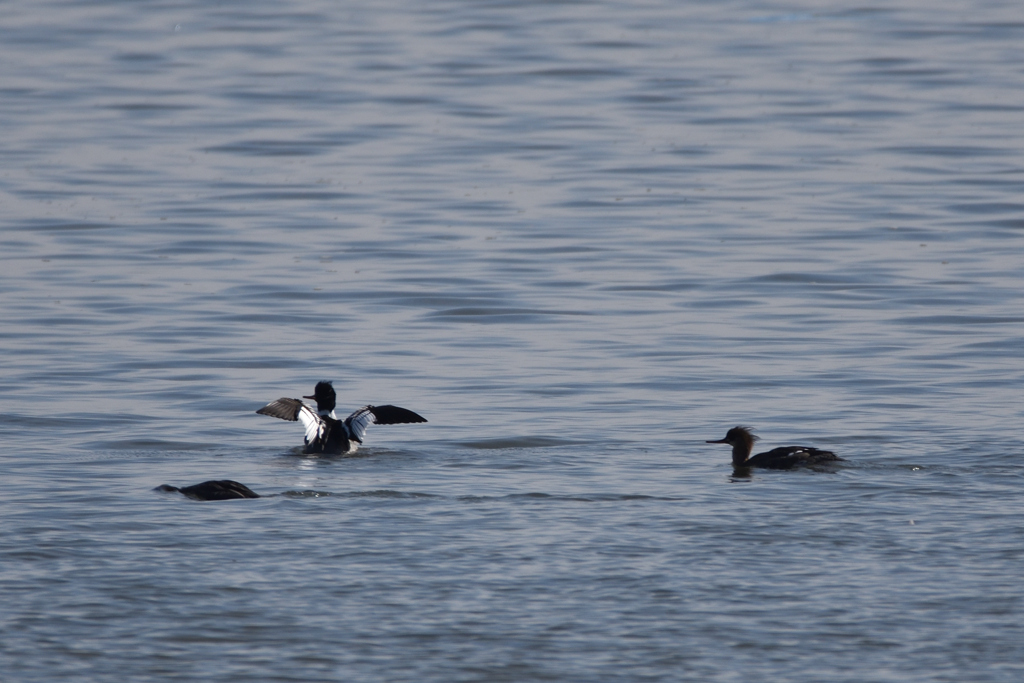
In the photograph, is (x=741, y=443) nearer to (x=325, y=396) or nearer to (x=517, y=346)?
(x=325, y=396)

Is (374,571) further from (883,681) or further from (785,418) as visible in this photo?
(785,418)

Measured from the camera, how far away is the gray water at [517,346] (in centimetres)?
746

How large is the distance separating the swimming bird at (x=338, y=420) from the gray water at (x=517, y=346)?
24cm

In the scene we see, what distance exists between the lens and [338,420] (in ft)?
38.8

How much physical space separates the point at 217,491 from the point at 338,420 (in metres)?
2.35

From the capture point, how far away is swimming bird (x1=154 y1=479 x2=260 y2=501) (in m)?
9.54

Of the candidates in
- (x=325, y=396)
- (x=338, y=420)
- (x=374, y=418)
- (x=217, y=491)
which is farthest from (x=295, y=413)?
(x=217, y=491)

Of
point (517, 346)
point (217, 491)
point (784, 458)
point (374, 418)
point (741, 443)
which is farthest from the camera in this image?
point (517, 346)

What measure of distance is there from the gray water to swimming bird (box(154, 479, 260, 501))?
0.06 m

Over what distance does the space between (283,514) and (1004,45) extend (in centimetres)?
2661

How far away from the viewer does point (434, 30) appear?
36344 mm

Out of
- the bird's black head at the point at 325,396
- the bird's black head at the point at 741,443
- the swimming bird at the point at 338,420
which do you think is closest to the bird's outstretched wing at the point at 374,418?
the swimming bird at the point at 338,420

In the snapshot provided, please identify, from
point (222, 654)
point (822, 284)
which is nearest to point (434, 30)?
point (822, 284)

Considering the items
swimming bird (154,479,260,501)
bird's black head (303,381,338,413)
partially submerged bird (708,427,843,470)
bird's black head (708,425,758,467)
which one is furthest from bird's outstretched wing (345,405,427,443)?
partially submerged bird (708,427,843,470)
